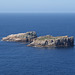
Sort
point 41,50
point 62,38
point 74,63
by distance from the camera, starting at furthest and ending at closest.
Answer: point 62,38, point 41,50, point 74,63

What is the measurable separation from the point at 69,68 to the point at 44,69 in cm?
874

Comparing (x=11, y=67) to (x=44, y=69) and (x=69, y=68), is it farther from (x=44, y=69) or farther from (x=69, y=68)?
(x=69, y=68)

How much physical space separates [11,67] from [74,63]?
2347cm

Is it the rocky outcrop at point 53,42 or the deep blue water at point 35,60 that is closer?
the deep blue water at point 35,60

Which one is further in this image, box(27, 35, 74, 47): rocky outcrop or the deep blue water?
box(27, 35, 74, 47): rocky outcrop

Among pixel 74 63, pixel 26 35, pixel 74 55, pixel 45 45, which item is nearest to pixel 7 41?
pixel 26 35

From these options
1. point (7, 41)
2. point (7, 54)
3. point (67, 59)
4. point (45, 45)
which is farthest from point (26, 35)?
point (67, 59)

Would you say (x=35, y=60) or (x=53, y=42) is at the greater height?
(x=53, y=42)

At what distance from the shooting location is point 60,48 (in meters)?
140

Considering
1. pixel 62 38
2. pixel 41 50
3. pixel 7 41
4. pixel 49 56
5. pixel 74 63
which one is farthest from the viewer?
pixel 7 41

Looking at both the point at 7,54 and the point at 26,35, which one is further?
the point at 26,35

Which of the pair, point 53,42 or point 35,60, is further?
point 53,42

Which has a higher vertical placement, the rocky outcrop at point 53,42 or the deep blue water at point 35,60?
the rocky outcrop at point 53,42

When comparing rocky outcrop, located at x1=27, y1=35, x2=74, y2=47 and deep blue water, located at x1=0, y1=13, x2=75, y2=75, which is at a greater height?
rocky outcrop, located at x1=27, y1=35, x2=74, y2=47
